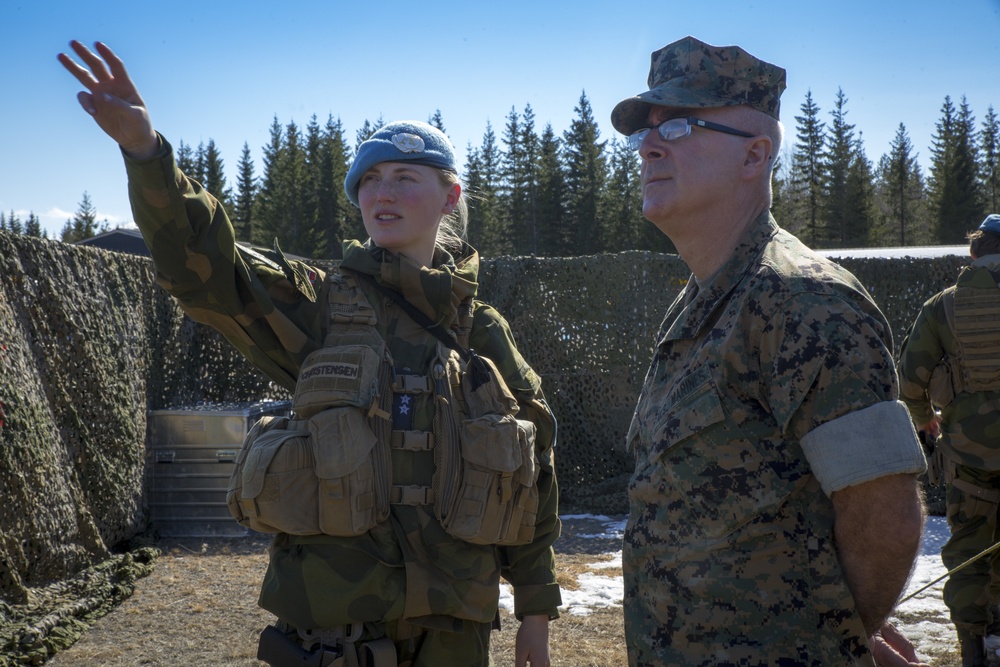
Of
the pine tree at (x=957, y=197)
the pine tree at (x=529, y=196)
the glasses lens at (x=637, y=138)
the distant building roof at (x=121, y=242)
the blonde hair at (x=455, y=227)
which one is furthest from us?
the pine tree at (x=529, y=196)

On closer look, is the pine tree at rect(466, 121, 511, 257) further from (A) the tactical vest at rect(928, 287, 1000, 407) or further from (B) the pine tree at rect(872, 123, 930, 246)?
(A) the tactical vest at rect(928, 287, 1000, 407)

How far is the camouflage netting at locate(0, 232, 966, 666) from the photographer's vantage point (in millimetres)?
4742

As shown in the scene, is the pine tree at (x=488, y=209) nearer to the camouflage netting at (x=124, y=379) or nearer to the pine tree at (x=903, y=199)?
the pine tree at (x=903, y=199)

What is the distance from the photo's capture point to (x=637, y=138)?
1.97 metres

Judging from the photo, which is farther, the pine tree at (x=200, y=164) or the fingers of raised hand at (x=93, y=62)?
the pine tree at (x=200, y=164)

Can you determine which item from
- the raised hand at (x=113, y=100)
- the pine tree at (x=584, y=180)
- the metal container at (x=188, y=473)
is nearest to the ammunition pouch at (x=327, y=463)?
the raised hand at (x=113, y=100)

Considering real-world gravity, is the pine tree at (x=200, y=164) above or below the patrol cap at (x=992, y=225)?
above

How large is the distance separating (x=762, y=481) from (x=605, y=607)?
3.91 m

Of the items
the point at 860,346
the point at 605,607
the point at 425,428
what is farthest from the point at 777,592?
the point at 605,607

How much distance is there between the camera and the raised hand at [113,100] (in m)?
1.82

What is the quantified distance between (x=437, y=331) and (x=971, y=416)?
321 centimetres

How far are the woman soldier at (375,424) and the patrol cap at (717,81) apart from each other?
2.65 feet

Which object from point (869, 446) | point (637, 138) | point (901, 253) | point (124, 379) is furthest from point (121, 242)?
point (869, 446)

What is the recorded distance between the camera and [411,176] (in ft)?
7.95
